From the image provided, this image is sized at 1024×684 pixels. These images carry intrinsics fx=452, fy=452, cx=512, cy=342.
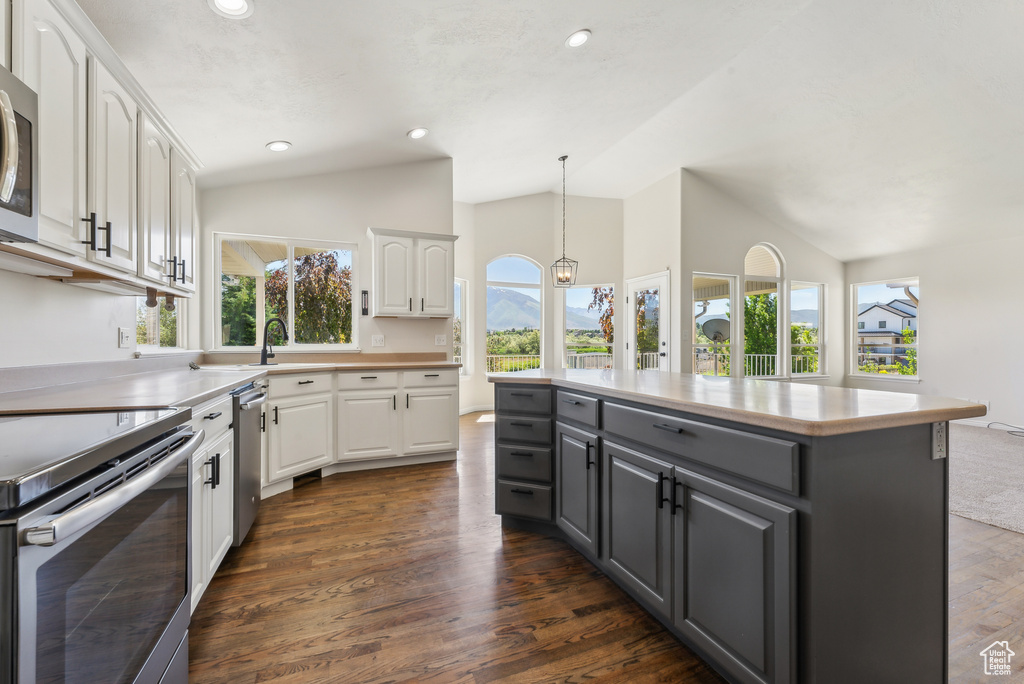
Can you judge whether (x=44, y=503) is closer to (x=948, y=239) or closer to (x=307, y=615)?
(x=307, y=615)

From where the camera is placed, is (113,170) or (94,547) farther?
(113,170)

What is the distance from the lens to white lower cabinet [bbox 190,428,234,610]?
1.71 meters

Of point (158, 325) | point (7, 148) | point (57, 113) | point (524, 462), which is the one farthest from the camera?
point (158, 325)

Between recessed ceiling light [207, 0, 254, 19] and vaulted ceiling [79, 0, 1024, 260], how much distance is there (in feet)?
0.14

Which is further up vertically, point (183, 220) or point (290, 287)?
point (183, 220)

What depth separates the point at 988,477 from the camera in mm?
3691

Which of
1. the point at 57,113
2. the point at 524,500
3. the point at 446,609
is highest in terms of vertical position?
the point at 57,113

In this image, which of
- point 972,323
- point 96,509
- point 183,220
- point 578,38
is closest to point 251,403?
point 183,220

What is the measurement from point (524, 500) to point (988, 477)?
3.99 m

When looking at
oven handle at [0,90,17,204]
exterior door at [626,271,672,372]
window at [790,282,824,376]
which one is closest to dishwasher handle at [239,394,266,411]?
oven handle at [0,90,17,204]

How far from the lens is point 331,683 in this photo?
4.84 feet

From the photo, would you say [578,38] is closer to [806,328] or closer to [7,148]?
[7,148]

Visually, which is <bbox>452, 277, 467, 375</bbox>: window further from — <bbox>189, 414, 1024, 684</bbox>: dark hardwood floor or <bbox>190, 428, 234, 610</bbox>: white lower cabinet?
<bbox>190, 428, 234, 610</bbox>: white lower cabinet

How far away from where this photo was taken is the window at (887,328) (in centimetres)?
707
